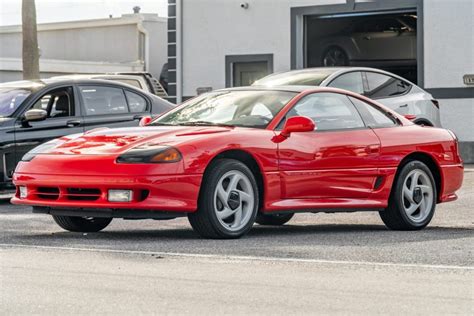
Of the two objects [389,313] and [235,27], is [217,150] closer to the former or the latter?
[389,313]

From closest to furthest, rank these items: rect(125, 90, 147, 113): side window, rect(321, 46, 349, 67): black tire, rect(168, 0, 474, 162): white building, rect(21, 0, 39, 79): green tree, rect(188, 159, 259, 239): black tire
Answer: rect(188, 159, 259, 239): black tire, rect(125, 90, 147, 113): side window, rect(168, 0, 474, 162): white building, rect(321, 46, 349, 67): black tire, rect(21, 0, 39, 79): green tree

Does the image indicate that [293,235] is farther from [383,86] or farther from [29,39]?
[29,39]

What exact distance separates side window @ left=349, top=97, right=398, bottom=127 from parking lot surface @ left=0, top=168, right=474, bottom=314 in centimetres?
96

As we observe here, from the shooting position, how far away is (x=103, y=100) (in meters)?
15.3

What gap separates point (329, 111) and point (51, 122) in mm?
4545

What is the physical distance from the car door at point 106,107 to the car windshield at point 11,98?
2.25 feet

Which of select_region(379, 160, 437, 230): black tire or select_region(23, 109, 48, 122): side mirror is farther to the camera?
select_region(23, 109, 48, 122): side mirror

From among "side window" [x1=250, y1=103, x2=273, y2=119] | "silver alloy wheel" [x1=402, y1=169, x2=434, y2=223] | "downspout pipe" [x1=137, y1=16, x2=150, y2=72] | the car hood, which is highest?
"downspout pipe" [x1=137, y1=16, x2=150, y2=72]

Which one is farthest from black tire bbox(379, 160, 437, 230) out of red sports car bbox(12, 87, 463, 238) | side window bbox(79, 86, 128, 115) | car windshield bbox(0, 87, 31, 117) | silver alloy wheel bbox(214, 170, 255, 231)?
car windshield bbox(0, 87, 31, 117)

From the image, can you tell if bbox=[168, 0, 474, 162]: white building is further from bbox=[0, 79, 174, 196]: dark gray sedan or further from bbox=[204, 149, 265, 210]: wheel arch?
bbox=[204, 149, 265, 210]: wheel arch

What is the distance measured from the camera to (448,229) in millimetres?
11375

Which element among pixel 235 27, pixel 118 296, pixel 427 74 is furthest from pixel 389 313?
pixel 235 27

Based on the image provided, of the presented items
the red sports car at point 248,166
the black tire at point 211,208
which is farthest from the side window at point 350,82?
the black tire at point 211,208

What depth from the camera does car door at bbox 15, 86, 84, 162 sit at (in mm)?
14344
